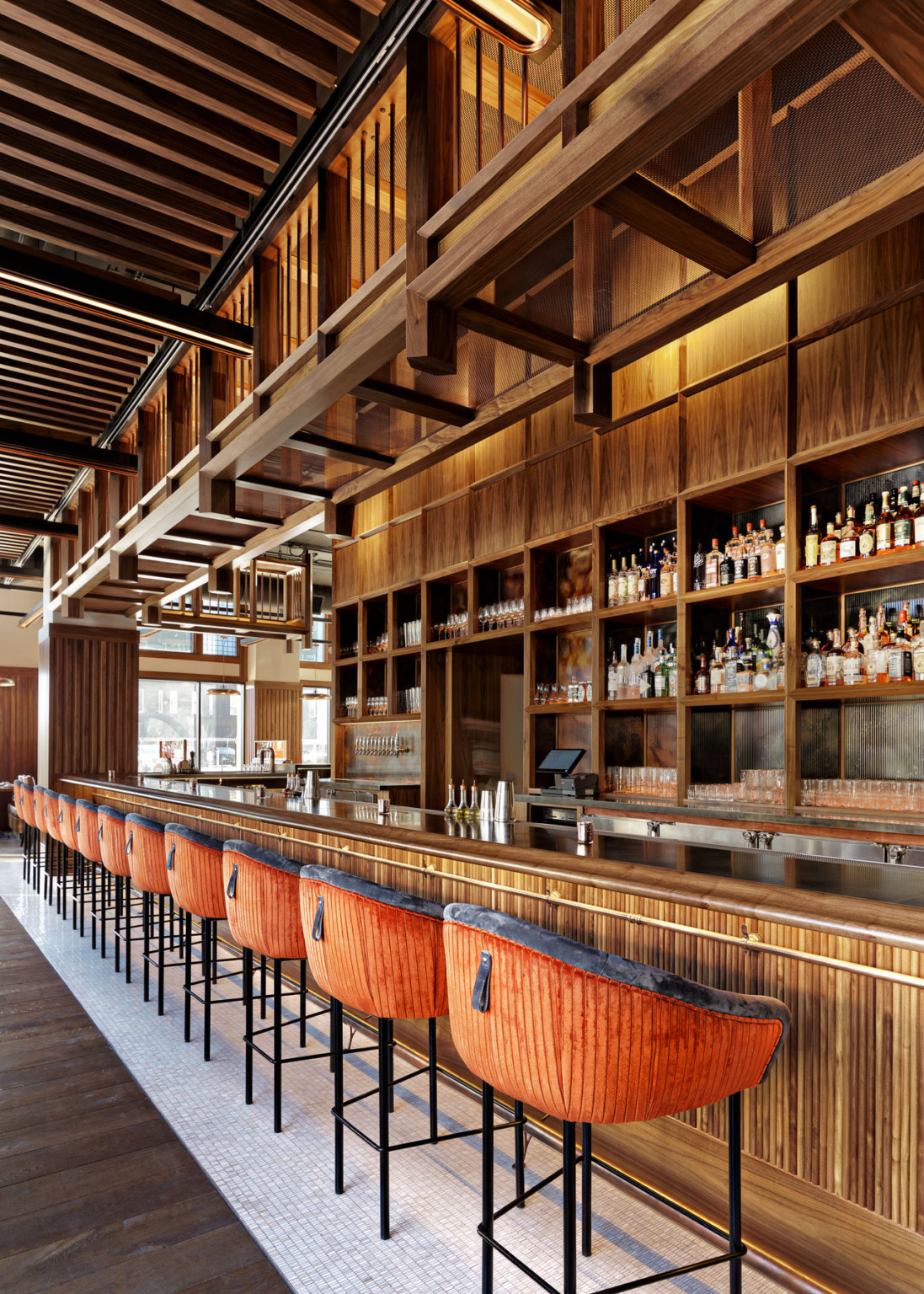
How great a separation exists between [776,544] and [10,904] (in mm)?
6654

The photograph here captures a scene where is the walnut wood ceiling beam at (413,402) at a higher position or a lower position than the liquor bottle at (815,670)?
higher

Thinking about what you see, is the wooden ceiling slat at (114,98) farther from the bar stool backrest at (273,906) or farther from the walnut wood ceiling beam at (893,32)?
the bar stool backrest at (273,906)

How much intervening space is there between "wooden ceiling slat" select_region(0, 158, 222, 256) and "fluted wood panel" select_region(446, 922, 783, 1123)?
3527mm

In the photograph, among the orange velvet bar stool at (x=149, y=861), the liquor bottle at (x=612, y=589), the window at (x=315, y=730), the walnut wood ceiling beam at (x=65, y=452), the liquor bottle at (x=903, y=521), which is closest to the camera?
the liquor bottle at (x=903, y=521)

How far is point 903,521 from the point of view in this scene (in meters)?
3.43

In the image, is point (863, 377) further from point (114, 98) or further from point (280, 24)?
point (114, 98)

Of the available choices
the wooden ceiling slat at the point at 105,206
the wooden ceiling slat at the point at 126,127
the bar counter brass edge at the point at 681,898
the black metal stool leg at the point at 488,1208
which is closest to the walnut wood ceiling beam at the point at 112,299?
the wooden ceiling slat at the point at 105,206

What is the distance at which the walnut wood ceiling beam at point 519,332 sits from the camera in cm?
243

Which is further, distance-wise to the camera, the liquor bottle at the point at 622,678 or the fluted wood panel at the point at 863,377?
the liquor bottle at the point at 622,678

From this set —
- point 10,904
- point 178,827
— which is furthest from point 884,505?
point 10,904

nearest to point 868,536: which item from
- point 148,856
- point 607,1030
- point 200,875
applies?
point 607,1030

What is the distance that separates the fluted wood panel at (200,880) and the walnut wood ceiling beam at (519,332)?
233 centimetres

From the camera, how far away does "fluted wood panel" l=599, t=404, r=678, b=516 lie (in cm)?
434

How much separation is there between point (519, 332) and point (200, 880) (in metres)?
2.53
